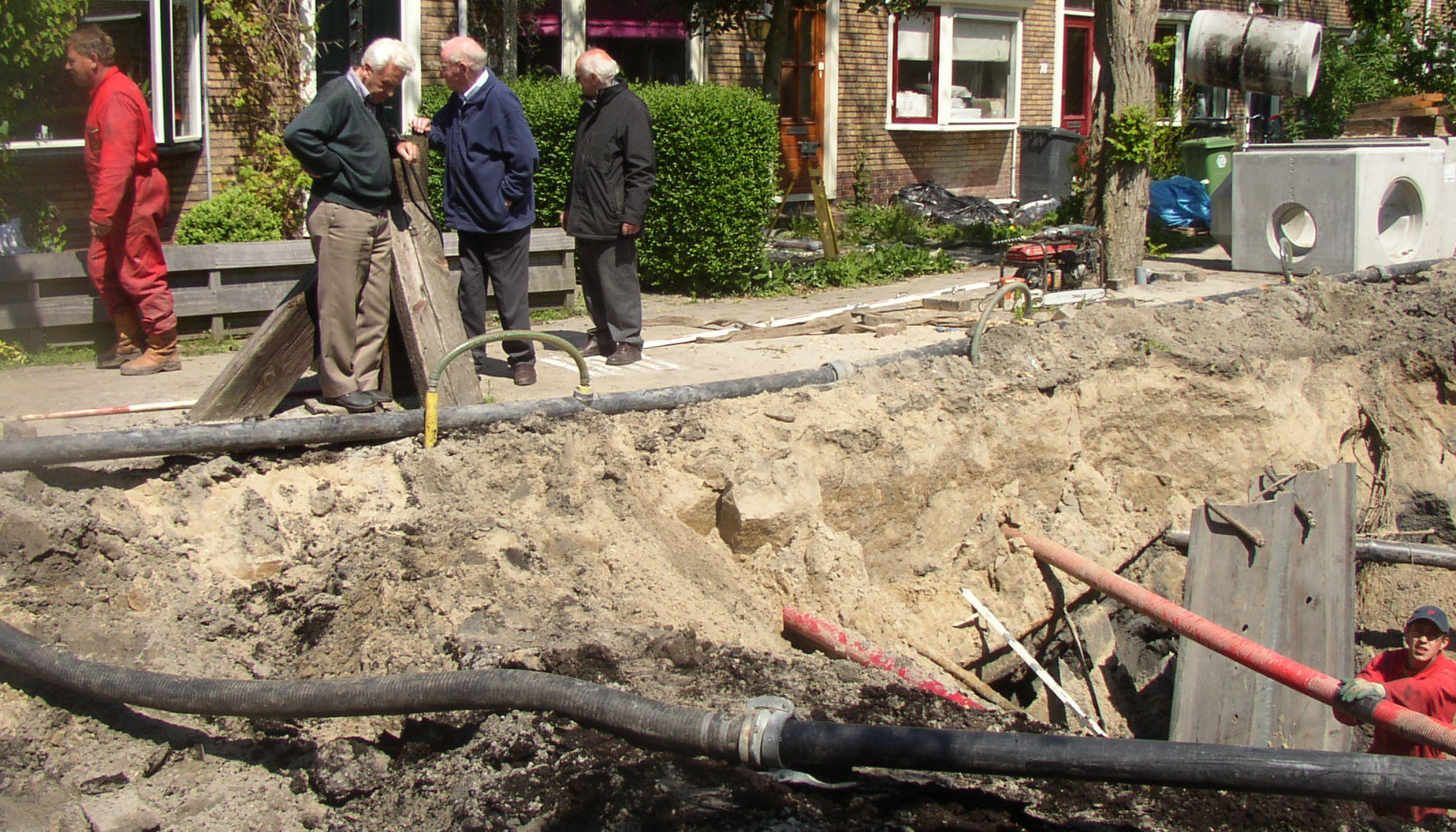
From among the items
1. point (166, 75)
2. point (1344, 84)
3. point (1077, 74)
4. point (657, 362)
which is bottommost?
point (657, 362)

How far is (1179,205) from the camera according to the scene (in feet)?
50.6

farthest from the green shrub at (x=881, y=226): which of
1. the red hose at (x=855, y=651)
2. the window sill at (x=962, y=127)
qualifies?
the red hose at (x=855, y=651)

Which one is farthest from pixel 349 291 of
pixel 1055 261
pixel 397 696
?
pixel 1055 261

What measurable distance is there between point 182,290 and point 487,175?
275 cm

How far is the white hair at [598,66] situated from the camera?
22.9 feet

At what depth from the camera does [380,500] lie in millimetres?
5039

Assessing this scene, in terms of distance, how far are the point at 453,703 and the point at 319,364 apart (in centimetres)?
316

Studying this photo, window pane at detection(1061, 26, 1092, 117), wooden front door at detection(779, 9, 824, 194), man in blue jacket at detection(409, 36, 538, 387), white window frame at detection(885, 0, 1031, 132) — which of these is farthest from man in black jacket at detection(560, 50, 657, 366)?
window pane at detection(1061, 26, 1092, 117)

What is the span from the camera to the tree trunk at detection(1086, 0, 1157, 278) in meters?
11.4

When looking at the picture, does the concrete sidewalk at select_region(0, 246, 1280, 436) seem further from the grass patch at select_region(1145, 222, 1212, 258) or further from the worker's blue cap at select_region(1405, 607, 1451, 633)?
the worker's blue cap at select_region(1405, 607, 1451, 633)

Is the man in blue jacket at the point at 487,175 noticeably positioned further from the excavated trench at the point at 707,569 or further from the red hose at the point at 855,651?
the red hose at the point at 855,651

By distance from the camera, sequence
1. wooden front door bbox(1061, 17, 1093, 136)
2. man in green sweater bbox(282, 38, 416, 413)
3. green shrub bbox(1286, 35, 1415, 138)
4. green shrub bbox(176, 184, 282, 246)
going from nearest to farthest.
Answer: man in green sweater bbox(282, 38, 416, 413), green shrub bbox(176, 184, 282, 246), wooden front door bbox(1061, 17, 1093, 136), green shrub bbox(1286, 35, 1415, 138)

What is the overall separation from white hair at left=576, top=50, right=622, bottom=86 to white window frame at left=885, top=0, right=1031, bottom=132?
1087 cm

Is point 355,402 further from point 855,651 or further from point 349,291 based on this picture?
point 855,651
